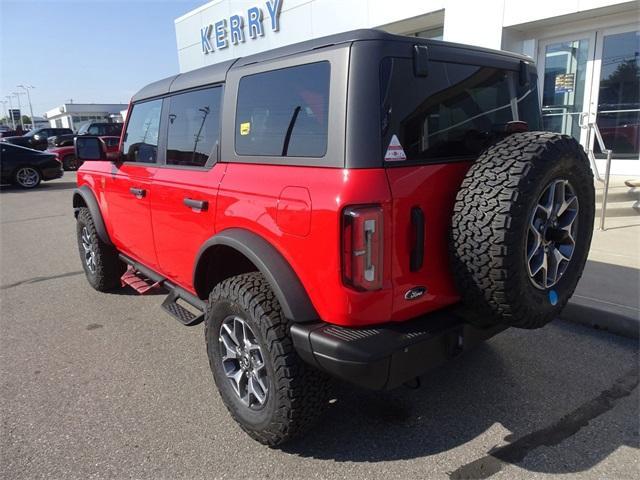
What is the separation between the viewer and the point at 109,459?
244cm

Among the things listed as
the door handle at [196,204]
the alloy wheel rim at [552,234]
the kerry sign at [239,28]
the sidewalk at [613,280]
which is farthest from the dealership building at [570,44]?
the door handle at [196,204]

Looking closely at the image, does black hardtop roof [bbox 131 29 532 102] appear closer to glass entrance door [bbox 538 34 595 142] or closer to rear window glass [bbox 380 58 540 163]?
rear window glass [bbox 380 58 540 163]

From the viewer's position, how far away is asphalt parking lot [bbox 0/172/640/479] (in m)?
2.37

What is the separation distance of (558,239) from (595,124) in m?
6.17

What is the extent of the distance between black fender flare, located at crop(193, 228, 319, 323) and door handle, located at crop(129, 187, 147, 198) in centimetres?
140

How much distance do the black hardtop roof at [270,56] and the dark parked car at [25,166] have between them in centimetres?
1295

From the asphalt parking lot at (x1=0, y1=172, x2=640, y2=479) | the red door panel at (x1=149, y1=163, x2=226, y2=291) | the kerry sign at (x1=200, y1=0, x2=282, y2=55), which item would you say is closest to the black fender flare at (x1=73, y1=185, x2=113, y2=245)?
the asphalt parking lot at (x1=0, y1=172, x2=640, y2=479)

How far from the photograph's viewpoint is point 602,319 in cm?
377

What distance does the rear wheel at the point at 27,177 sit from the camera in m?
14.7

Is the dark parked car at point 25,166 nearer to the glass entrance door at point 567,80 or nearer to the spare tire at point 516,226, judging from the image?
the glass entrance door at point 567,80

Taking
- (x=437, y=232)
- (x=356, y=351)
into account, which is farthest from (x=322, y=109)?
(x=356, y=351)

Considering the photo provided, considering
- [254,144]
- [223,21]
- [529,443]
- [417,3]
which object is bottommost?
[529,443]

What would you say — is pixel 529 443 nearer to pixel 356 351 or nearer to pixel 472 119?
pixel 356 351

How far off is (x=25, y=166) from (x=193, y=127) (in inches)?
565
